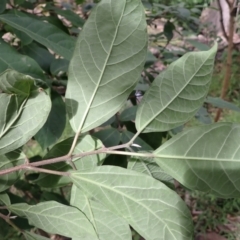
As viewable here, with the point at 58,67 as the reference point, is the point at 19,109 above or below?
above

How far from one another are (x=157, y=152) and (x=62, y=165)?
14cm

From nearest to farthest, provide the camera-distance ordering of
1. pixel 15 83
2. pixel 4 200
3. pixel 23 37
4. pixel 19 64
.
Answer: pixel 15 83
pixel 4 200
pixel 19 64
pixel 23 37

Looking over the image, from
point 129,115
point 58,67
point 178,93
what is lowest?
point 129,115

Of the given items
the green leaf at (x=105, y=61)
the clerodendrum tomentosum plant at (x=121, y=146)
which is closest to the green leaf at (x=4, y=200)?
the clerodendrum tomentosum plant at (x=121, y=146)

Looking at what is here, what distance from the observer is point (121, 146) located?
17.7 inches

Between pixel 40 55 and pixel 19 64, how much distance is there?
0.19m

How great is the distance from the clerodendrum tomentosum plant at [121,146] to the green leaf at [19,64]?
17cm

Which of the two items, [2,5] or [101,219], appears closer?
[101,219]

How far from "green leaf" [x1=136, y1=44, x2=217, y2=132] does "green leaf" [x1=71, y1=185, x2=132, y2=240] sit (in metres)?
0.11

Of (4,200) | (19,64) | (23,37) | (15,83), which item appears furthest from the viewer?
(23,37)

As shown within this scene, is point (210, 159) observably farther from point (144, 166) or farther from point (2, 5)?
point (2, 5)

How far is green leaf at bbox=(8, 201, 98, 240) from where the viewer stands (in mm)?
438

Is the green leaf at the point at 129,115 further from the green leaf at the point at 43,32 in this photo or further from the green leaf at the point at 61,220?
the green leaf at the point at 61,220

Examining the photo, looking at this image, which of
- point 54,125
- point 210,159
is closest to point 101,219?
point 210,159
